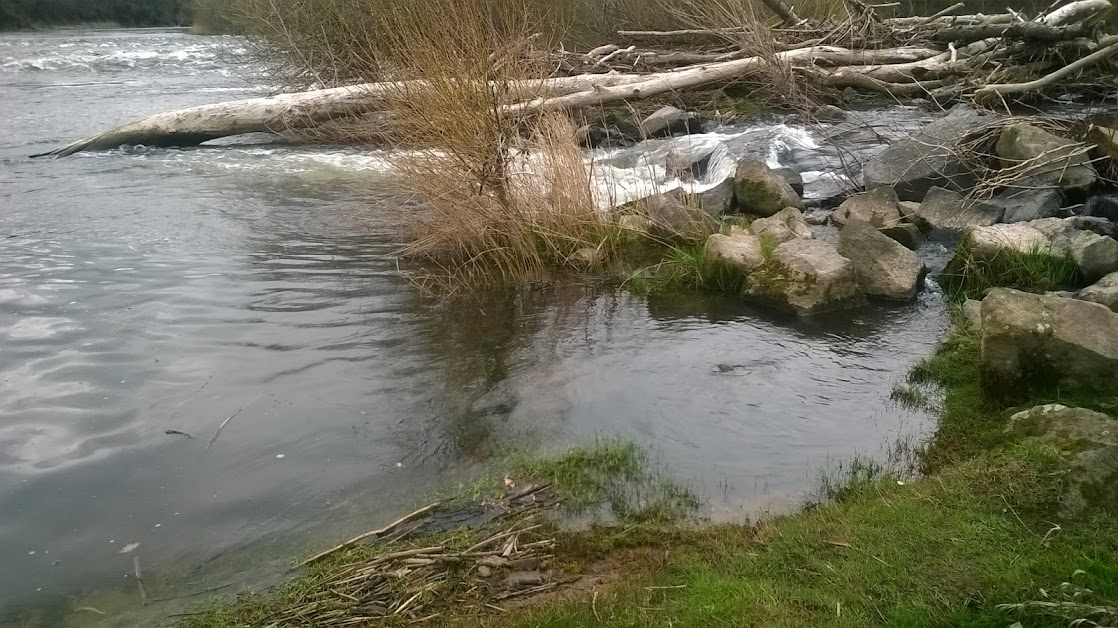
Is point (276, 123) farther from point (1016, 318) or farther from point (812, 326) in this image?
point (1016, 318)

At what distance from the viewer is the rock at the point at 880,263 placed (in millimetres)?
7223

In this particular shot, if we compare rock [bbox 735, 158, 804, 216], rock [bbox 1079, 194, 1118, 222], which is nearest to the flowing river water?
rock [bbox 1079, 194, 1118, 222]

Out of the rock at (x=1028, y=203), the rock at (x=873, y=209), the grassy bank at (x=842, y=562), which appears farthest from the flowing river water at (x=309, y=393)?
the rock at (x=1028, y=203)

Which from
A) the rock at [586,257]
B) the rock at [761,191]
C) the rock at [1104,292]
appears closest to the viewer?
the rock at [1104,292]

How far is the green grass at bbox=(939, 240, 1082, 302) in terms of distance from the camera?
7023mm

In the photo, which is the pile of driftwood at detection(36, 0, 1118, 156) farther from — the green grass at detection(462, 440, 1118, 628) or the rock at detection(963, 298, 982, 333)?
the green grass at detection(462, 440, 1118, 628)

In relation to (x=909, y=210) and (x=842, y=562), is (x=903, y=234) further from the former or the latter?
(x=842, y=562)

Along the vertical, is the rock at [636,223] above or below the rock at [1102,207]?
below

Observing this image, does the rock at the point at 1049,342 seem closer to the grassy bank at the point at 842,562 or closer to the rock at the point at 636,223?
the grassy bank at the point at 842,562

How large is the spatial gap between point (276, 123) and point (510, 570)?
12400 millimetres

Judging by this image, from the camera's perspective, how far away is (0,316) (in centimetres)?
738

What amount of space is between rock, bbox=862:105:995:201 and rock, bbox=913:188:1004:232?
8.4 inches

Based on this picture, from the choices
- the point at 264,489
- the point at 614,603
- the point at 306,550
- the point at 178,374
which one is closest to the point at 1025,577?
the point at 614,603

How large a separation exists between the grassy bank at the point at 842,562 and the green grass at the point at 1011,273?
2.54 meters
